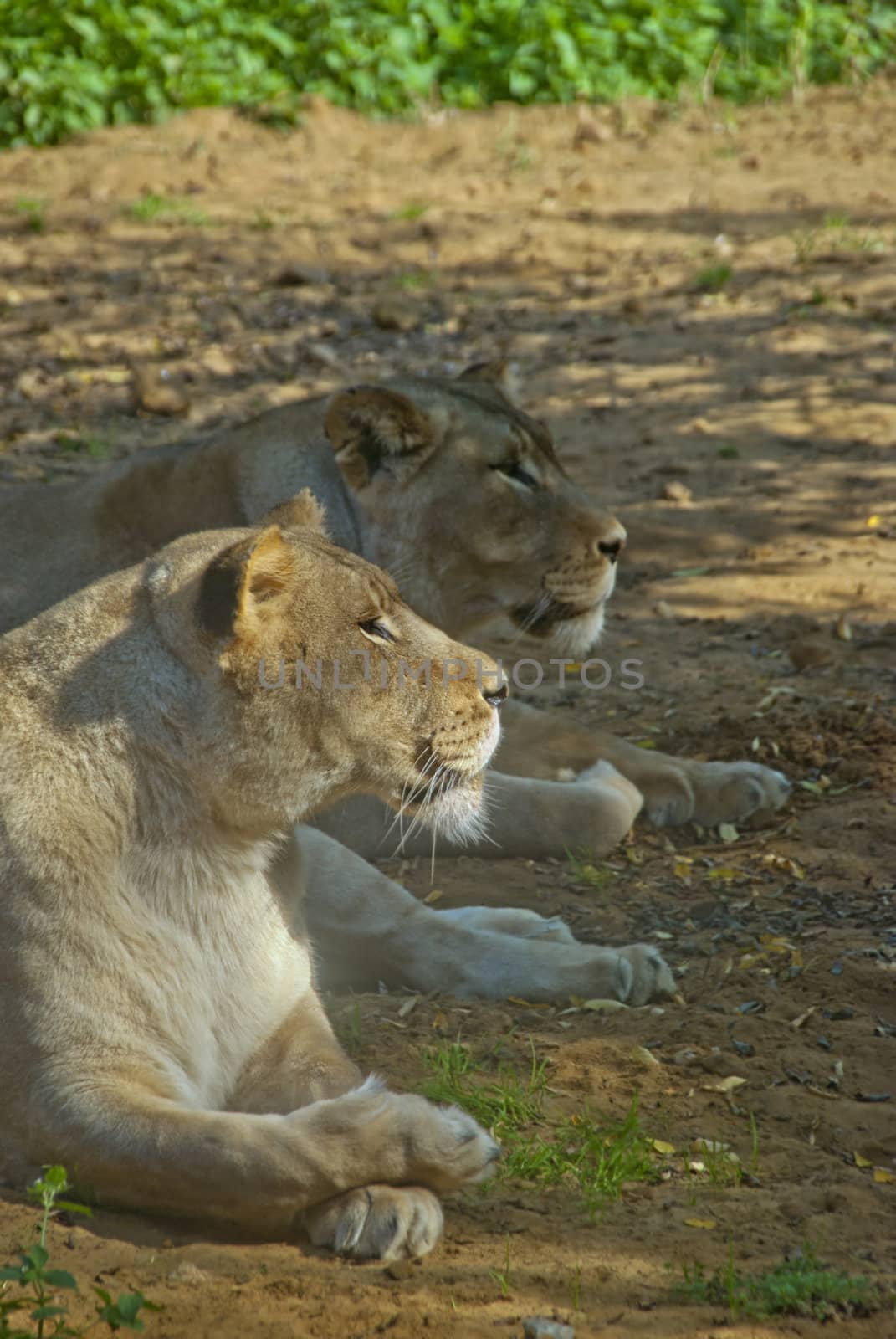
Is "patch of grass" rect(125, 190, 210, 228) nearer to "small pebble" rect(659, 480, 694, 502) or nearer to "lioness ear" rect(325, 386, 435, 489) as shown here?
"small pebble" rect(659, 480, 694, 502)

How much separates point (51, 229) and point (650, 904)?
312 inches

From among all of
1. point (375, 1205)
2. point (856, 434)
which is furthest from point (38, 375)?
point (375, 1205)

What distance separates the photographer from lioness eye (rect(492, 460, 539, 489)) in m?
5.36

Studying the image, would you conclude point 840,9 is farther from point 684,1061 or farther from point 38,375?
point 684,1061

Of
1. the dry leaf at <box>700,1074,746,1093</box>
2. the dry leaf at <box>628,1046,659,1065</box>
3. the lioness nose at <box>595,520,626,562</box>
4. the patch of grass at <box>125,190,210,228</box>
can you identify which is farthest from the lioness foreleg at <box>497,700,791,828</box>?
the patch of grass at <box>125,190,210,228</box>

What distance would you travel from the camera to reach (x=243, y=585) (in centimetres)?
331

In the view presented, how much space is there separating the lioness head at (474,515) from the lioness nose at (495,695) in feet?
4.53

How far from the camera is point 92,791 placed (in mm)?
3371

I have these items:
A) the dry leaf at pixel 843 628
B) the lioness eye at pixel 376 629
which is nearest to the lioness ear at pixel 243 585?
the lioness eye at pixel 376 629

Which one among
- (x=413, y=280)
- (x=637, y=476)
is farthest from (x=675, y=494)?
(x=413, y=280)

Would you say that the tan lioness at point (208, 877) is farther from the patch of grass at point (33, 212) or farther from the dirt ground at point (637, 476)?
the patch of grass at point (33, 212)

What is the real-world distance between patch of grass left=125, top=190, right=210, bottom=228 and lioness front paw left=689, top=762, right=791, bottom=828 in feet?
23.4

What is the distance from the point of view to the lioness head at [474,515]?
17.1 ft

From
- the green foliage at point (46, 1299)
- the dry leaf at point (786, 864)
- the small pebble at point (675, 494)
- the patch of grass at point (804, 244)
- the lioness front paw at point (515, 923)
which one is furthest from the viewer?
the patch of grass at point (804, 244)
